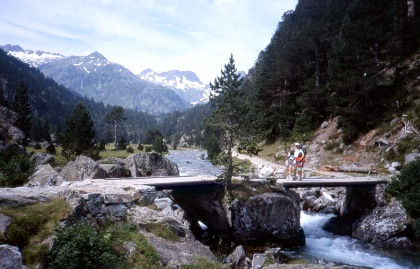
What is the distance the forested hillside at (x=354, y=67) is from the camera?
40.4 metres

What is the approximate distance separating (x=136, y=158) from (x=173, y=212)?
41.8ft

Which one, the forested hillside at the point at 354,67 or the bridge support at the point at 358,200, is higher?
the forested hillside at the point at 354,67

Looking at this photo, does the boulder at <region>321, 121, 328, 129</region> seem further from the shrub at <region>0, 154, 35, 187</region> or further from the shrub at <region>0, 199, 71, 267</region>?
the shrub at <region>0, 199, 71, 267</region>

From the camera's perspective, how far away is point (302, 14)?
79.0 meters

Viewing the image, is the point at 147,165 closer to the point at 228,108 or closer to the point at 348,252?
the point at 228,108

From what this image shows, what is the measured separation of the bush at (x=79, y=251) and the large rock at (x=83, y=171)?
12.8 metres

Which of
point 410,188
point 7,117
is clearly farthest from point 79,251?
point 7,117

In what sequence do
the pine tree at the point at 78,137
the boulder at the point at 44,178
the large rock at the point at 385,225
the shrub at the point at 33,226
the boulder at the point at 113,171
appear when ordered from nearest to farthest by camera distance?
1. the shrub at the point at 33,226
2. the boulder at the point at 44,178
3. the large rock at the point at 385,225
4. the boulder at the point at 113,171
5. the pine tree at the point at 78,137

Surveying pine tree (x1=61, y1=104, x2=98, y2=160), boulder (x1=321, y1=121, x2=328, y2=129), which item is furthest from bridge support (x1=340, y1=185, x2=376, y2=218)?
pine tree (x1=61, y1=104, x2=98, y2=160)

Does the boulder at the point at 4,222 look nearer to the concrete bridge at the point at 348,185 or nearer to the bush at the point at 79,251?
the bush at the point at 79,251

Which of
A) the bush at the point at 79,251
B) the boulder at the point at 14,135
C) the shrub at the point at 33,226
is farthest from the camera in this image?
the boulder at the point at 14,135

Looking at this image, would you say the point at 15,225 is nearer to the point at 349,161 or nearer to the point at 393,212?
the point at 393,212

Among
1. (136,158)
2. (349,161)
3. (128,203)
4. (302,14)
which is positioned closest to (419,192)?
(349,161)

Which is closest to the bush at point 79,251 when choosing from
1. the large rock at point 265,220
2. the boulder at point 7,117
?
the large rock at point 265,220
